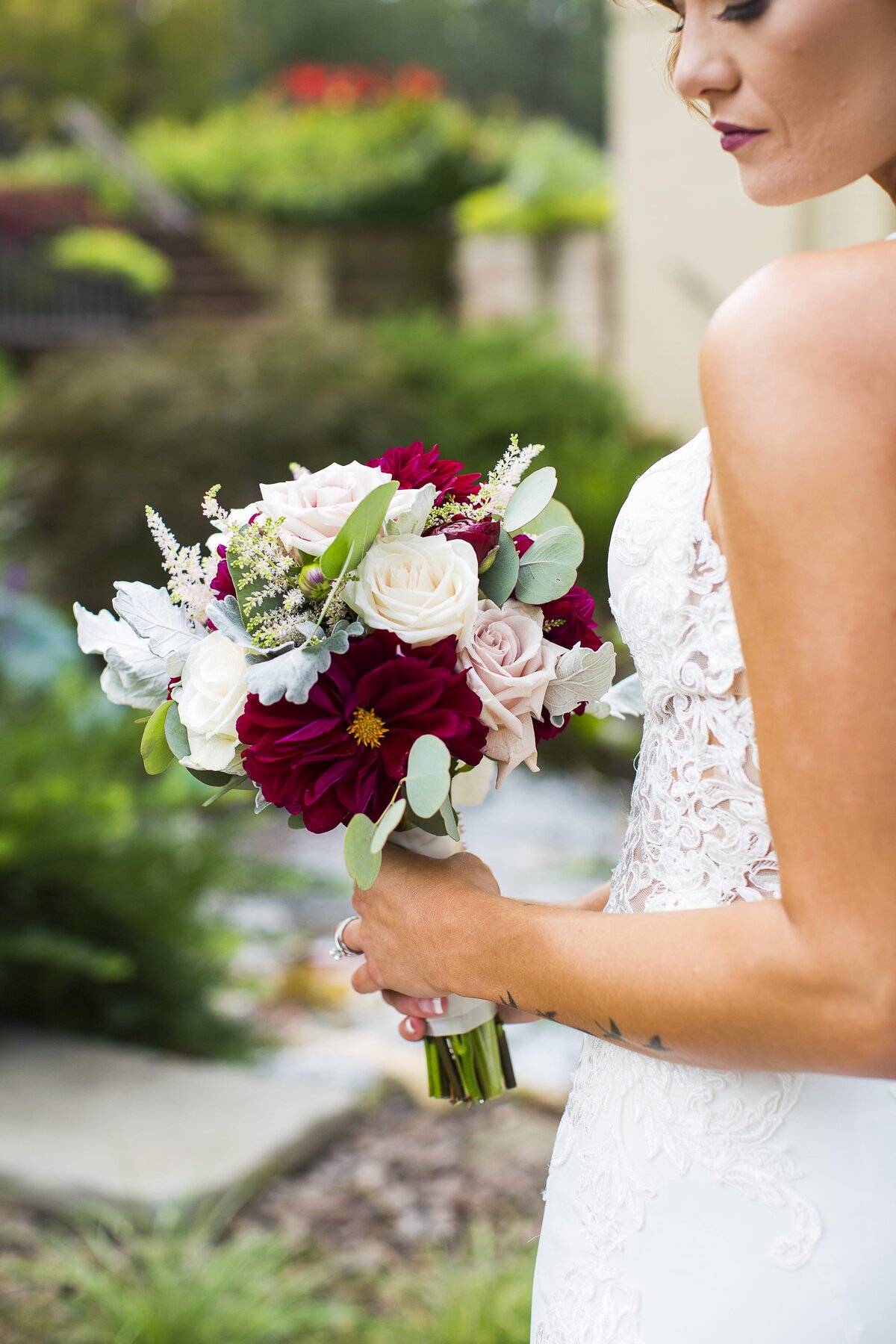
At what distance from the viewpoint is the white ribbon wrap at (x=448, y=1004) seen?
4.15ft

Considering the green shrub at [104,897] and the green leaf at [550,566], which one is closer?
the green leaf at [550,566]

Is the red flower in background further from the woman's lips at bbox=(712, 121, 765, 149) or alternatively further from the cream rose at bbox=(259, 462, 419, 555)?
the woman's lips at bbox=(712, 121, 765, 149)

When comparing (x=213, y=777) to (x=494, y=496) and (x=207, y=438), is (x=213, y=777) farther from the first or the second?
(x=207, y=438)

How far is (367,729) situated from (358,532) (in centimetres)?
17

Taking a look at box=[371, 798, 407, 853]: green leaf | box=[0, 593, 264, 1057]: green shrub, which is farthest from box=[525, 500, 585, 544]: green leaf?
box=[0, 593, 264, 1057]: green shrub

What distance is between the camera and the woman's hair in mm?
1062

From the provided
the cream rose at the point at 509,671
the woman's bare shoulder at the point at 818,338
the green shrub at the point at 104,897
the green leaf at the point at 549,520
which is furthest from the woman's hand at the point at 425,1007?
the green shrub at the point at 104,897

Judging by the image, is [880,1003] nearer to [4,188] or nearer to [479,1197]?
[479,1197]

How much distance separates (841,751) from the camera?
31.8 inches

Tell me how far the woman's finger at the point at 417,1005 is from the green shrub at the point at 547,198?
1083 centimetres

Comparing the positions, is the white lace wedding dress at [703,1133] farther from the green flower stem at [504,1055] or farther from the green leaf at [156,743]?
the green leaf at [156,743]

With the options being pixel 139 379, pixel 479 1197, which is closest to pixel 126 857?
pixel 479 1197

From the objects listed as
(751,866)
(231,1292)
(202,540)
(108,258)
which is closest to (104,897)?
(231,1292)

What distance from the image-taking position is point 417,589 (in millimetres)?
1131
